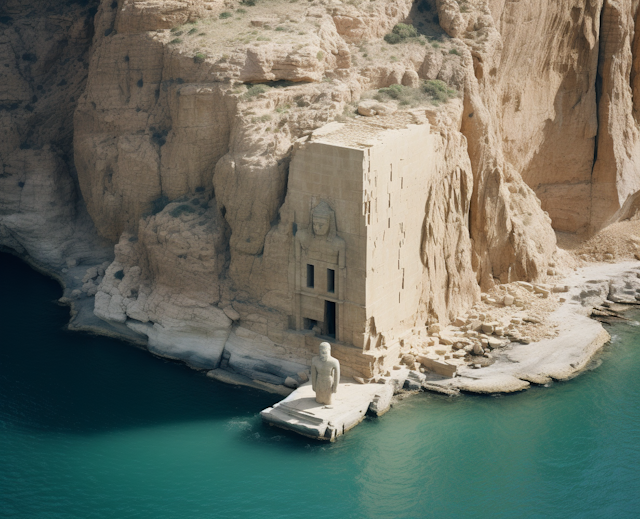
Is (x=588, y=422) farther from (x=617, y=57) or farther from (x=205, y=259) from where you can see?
(x=617, y=57)

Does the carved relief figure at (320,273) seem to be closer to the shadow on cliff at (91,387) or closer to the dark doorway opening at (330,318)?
the dark doorway opening at (330,318)

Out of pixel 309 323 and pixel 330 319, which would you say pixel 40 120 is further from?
pixel 330 319

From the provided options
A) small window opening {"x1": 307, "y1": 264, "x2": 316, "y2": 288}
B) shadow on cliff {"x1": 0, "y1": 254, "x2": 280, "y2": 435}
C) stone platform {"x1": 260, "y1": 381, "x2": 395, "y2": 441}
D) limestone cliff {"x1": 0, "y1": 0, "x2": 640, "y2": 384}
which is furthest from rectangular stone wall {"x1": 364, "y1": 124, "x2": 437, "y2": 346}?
shadow on cliff {"x1": 0, "y1": 254, "x2": 280, "y2": 435}

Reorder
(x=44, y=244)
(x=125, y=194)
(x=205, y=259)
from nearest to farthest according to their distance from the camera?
(x=205, y=259)
(x=125, y=194)
(x=44, y=244)

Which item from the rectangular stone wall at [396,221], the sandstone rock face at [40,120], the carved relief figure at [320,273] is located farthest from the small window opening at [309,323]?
the sandstone rock face at [40,120]

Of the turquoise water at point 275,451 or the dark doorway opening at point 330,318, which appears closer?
the turquoise water at point 275,451

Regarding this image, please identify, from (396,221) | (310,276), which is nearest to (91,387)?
(310,276)

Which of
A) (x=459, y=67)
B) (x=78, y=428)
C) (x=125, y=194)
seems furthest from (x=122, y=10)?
(x=78, y=428)
